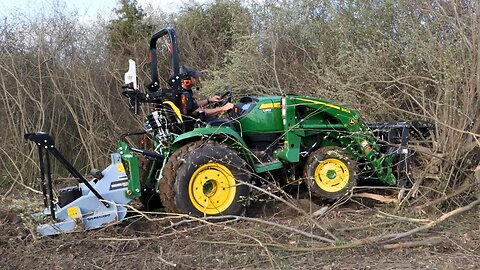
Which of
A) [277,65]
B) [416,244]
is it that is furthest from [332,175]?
[277,65]

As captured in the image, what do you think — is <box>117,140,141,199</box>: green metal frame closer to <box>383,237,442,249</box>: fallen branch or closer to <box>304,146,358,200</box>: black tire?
<box>304,146,358,200</box>: black tire

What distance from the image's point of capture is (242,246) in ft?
17.2

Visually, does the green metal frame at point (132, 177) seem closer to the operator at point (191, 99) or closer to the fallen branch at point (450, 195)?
the operator at point (191, 99)

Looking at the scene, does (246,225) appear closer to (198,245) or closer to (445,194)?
(198,245)

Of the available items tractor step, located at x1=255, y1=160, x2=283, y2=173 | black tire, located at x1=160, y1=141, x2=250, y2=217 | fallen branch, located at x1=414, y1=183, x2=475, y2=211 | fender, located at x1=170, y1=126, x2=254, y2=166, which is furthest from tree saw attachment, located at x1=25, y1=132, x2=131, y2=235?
fallen branch, located at x1=414, y1=183, x2=475, y2=211

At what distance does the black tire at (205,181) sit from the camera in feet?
19.7

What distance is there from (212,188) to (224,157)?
404mm

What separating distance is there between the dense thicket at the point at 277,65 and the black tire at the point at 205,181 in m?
2.08

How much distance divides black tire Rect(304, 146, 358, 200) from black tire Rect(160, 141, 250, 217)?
96 centimetres

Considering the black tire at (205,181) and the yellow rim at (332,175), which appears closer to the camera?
the black tire at (205,181)

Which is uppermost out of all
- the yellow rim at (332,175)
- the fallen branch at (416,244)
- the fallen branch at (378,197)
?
the yellow rim at (332,175)

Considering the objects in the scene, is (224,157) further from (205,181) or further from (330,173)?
(330,173)

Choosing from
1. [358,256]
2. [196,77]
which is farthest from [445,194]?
[196,77]

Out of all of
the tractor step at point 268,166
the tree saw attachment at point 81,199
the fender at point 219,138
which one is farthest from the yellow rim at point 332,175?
the tree saw attachment at point 81,199
